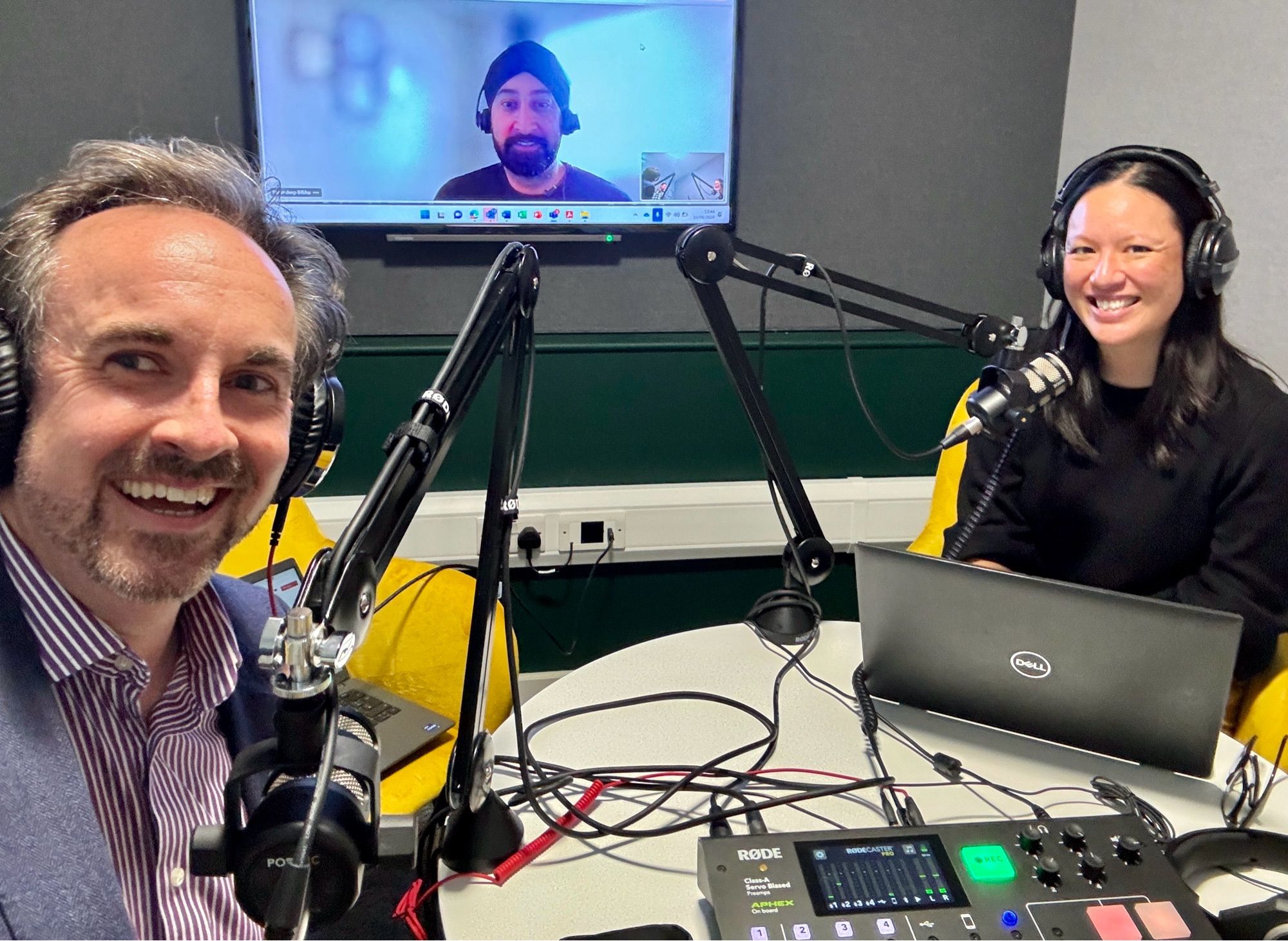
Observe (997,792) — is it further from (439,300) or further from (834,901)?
(439,300)

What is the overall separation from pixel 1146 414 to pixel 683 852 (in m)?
1.15

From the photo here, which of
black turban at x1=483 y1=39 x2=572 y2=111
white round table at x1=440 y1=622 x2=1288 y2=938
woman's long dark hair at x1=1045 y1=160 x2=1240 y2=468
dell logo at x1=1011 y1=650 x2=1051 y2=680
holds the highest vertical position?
black turban at x1=483 y1=39 x2=572 y2=111

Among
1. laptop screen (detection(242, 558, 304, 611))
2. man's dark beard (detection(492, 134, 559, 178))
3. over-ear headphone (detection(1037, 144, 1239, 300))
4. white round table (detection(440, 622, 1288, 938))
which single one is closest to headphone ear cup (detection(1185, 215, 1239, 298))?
over-ear headphone (detection(1037, 144, 1239, 300))

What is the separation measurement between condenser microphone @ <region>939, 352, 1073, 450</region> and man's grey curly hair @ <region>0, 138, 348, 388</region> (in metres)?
0.75

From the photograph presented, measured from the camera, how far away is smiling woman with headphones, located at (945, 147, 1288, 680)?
1.56 metres

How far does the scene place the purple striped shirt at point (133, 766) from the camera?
0.83m

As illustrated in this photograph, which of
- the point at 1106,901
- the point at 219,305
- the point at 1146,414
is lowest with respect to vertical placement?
the point at 1106,901

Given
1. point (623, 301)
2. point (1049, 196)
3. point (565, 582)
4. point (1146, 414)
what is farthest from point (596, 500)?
point (1049, 196)

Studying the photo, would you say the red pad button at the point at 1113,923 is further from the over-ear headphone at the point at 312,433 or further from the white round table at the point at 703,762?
the over-ear headphone at the point at 312,433

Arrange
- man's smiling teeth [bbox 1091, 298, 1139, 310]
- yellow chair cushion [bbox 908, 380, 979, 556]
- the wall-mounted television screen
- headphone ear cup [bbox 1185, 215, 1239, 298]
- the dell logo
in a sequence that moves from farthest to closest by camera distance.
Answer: the wall-mounted television screen
yellow chair cushion [bbox 908, 380, 979, 556]
man's smiling teeth [bbox 1091, 298, 1139, 310]
headphone ear cup [bbox 1185, 215, 1239, 298]
the dell logo

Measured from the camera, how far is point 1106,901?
85 cm

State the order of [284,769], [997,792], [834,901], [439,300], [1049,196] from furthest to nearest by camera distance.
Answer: [1049,196]
[439,300]
[997,792]
[834,901]
[284,769]

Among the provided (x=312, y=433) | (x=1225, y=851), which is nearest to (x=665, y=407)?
(x=312, y=433)

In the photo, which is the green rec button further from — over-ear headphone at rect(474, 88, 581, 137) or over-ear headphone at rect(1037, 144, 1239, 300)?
over-ear headphone at rect(474, 88, 581, 137)
